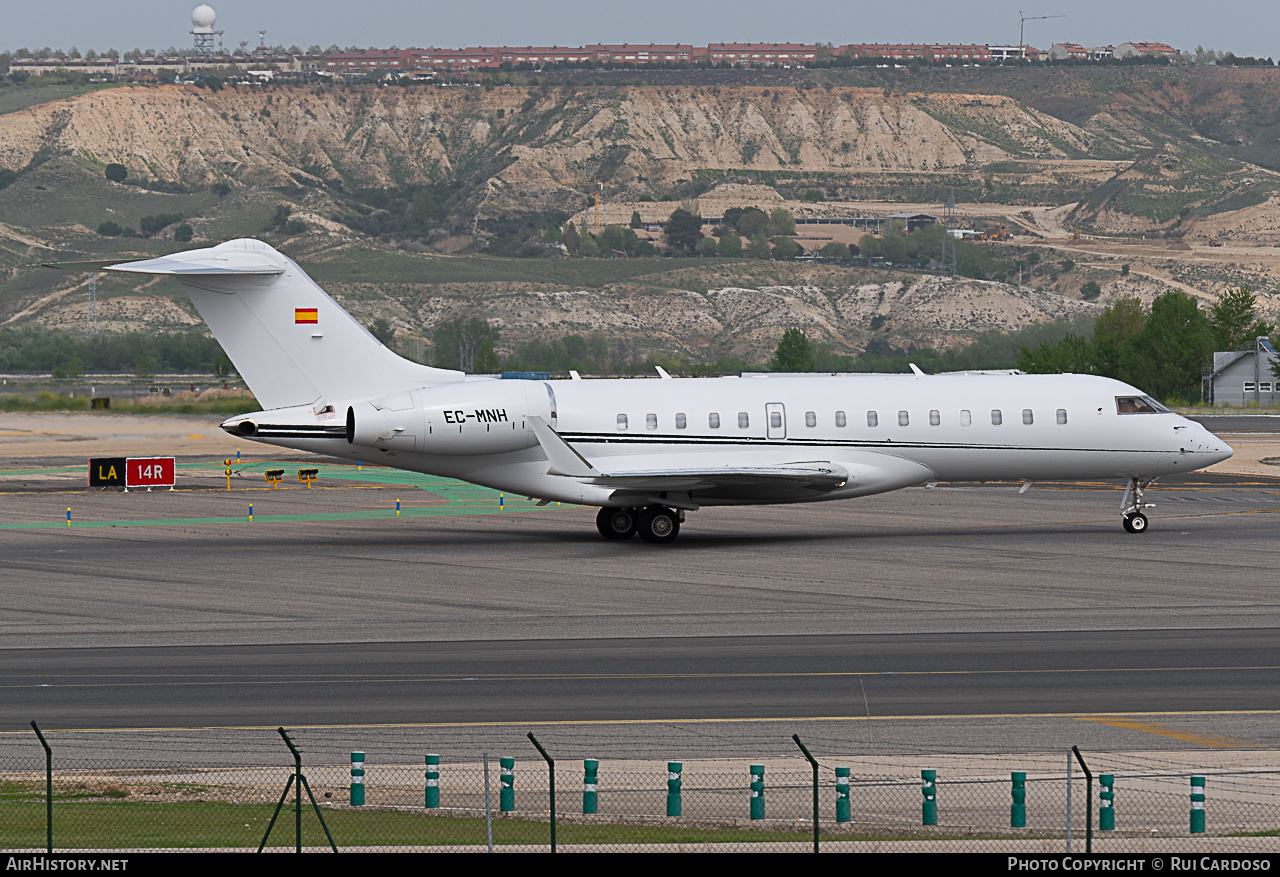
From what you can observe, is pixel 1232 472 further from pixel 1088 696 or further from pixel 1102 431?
pixel 1088 696

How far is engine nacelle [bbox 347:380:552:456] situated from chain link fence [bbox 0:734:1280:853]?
673 inches

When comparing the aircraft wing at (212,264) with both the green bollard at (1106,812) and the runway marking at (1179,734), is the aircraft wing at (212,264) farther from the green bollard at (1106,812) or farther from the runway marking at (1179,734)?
the green bollard at (1106,812)

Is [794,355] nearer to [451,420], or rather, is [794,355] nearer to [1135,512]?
[1135,512]

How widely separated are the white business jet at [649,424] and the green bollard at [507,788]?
63.7 ft

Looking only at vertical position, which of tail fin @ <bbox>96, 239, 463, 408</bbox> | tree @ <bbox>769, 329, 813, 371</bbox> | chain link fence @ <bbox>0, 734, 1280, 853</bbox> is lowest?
chain link fence @ <bbox>0, 734, 1280, 853</bbox>

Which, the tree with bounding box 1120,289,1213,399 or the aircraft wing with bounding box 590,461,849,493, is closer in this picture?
the aircraft wing with bounding box 590,461,849,493

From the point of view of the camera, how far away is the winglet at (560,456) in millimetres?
33312

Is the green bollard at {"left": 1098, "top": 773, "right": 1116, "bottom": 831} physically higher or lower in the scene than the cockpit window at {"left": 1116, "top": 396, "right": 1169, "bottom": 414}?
lower

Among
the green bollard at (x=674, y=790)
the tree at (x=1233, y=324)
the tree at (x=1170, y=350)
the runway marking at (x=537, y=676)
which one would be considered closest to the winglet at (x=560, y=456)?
the runway marking at (x=537, y=676)

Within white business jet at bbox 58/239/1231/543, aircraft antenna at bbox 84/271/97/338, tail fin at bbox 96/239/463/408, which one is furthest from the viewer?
aircraft antenna at bbox 84/271/97/338

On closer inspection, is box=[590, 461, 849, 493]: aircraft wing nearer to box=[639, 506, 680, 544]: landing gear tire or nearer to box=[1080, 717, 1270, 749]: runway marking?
box=[639, 506, 680, 544]: landing gear tire

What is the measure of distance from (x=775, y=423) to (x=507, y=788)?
21.9m

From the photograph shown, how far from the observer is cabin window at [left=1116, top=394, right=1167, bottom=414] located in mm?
36188

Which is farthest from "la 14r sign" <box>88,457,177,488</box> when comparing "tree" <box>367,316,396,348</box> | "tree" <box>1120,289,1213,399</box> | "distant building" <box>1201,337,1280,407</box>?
"tree" <box>367,316,396,348</box>
